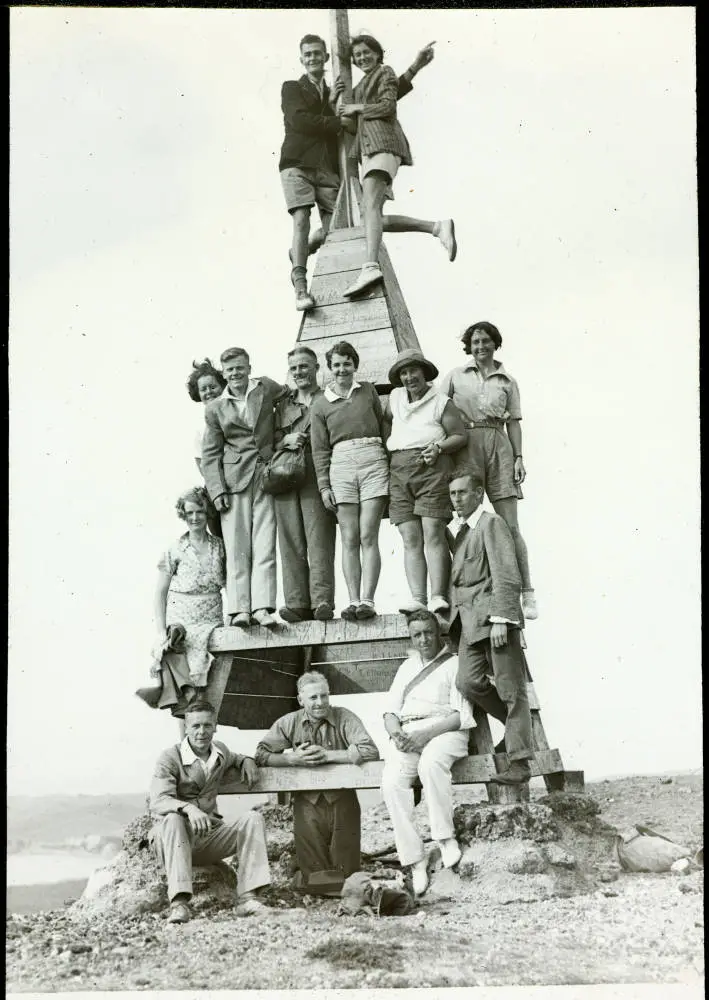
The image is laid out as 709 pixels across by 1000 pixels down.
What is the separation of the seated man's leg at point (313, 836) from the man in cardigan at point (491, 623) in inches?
46.7

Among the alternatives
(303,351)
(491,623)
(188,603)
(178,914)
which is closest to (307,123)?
(303,351)

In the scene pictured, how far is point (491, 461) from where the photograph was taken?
11.3m

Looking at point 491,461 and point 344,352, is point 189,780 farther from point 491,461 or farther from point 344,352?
point 344,352

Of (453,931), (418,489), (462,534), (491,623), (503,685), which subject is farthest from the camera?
(418,489)

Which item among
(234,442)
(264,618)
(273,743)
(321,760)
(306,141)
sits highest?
(306,141)

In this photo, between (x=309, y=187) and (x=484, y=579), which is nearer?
(x=484, y=579)

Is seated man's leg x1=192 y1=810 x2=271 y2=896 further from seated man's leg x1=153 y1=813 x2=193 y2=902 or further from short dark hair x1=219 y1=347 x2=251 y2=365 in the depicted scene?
short dark hair x1=219 y1=347 x2=251 y2=365

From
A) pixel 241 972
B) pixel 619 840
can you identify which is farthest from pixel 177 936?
pixel 619 840

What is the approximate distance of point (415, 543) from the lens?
11172 millimetres

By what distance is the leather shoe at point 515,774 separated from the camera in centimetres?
1054

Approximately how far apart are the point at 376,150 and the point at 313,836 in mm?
5035

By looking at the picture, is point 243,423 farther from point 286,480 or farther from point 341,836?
point 341,836

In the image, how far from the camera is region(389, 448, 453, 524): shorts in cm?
1116

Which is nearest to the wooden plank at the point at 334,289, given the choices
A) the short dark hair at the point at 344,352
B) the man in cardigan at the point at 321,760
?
the short dark hair at the point at 344,352
